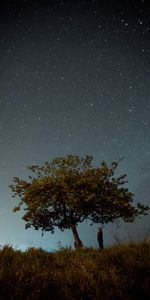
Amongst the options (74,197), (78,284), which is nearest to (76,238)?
(74,197)

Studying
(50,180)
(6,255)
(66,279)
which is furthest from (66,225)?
(66,279)

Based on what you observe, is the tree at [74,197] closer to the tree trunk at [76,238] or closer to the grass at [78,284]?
the tree trunk at [76,238]

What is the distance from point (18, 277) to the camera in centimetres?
571

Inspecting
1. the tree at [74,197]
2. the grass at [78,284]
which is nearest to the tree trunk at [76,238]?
the tree at [74,197]

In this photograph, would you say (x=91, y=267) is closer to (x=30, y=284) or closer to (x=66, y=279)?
(x=66, y=279)

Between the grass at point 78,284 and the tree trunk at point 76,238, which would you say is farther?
the tree trunk at point 76,238

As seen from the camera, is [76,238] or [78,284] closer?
[78,284]

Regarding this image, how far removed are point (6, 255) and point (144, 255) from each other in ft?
12.2

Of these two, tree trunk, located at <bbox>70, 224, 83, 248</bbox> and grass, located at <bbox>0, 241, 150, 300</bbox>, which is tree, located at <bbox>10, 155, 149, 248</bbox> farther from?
grass, located at <bbox>0, 241, 150, 300</bbox>

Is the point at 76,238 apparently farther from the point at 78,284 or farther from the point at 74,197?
the point at 78,284

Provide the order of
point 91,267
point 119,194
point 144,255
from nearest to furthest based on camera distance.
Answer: point 91,267 → point 144,255 → point 119,194

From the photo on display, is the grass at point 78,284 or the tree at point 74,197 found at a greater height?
the tree at point 74,197

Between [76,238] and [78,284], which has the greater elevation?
[76,238]

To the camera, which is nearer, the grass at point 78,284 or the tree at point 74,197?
the grass at point 78,284
